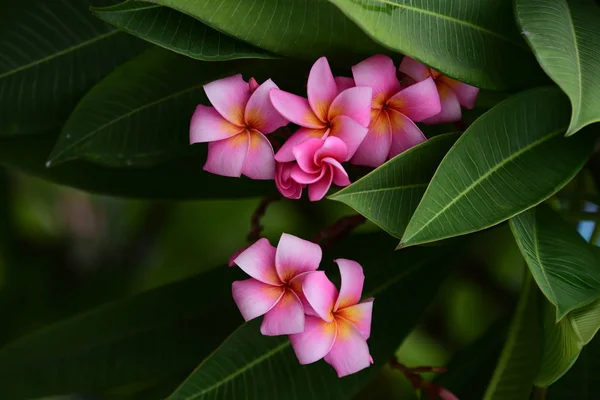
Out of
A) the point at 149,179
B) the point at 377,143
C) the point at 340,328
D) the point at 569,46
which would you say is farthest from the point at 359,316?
the point at 149,179

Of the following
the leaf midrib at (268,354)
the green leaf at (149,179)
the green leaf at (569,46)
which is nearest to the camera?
the green leaf at (569,46)

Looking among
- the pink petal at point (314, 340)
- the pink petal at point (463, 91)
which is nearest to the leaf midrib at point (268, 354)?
the pink petal at point (314, 340)

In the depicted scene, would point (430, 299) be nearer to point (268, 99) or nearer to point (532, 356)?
point (532, 356)

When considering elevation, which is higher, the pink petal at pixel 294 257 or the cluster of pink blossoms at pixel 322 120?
the cluster of pink blossoms at pixel 322 120

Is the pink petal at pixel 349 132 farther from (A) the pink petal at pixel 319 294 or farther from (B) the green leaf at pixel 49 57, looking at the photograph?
(B) the green leaf at pixel 49 57

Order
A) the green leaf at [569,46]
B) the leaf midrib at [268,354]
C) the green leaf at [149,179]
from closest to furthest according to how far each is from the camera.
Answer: the green leaf at [569,46]
the leaf midrib at [268,354]
the green leaf at [149,179]

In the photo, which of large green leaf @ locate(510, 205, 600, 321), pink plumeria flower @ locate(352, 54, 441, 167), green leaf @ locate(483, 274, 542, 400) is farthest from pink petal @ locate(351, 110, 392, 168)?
green leaf @ locate(483, 274, 542, 400)
